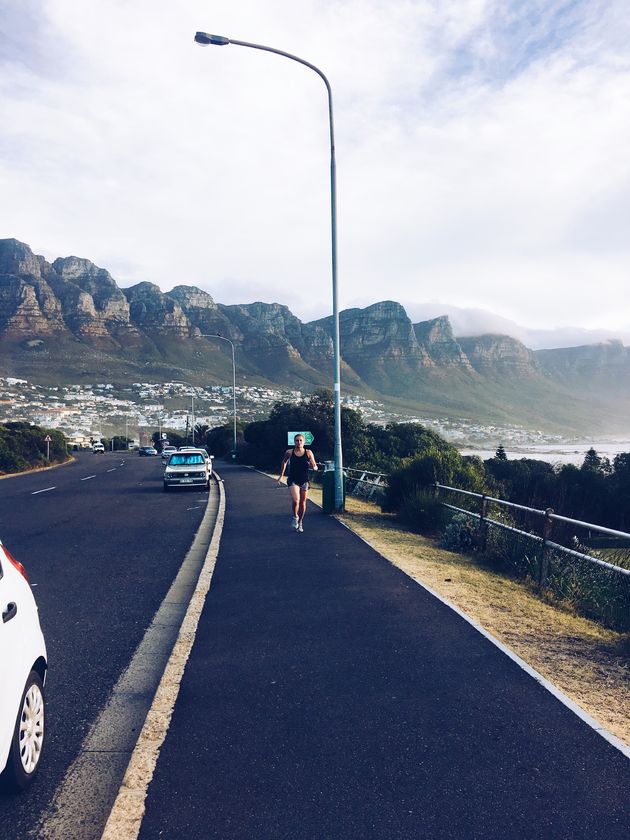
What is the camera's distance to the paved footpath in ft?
10.3

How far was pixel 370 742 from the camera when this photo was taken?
157 inches

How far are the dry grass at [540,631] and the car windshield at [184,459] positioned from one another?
1332cm

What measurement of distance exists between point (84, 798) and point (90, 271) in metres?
163

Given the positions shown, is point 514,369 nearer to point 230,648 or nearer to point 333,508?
point 333,508

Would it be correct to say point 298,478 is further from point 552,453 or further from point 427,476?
point 552,453

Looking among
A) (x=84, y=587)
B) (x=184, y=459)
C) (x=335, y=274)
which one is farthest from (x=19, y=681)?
(x=184, y=459)

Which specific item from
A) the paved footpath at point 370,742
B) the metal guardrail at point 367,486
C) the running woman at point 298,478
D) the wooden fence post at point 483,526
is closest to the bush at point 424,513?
the wooden fence post at point 483,526

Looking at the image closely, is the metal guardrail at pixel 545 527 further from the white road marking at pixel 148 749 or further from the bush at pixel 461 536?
the white road marking at pixel 148 749

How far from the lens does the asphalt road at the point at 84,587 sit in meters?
3.96

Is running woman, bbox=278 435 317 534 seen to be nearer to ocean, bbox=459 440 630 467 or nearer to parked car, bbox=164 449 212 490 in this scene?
parked car, bbox=164 449 212 490

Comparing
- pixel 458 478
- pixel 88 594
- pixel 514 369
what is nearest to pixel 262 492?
pixel 458 478

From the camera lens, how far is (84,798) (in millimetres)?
3359

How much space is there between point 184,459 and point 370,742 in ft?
68.7

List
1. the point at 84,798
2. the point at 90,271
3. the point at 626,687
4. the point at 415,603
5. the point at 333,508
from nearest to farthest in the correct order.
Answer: the point at 84,798, the point at 626,687, the point at 415,603, the point at 333,508, the point at 90,271
